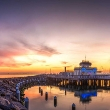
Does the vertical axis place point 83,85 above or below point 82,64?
below

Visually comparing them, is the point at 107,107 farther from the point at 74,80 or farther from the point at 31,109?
the point at 74,80

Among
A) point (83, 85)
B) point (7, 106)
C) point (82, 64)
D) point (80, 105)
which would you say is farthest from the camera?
point (82, 64)

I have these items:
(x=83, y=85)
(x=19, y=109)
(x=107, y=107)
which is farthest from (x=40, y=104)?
(x=83, y=85)

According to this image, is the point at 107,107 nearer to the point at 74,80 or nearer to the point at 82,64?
the point at 74,80

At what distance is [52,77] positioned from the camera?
7238 centimetres

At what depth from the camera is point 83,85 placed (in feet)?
201

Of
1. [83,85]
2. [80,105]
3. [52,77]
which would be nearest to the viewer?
[80,105]

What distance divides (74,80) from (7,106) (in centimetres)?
4464

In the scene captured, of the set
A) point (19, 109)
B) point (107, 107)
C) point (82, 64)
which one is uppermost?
point (82, 64)

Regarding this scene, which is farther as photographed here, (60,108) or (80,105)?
(80,105)

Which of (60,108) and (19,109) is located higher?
(19,109)

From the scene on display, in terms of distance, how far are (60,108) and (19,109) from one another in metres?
12.4

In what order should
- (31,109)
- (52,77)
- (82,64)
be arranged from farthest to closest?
(82,64), (52,77), (31,109)

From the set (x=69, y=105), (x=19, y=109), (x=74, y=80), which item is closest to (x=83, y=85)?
(x=74, y=80)
